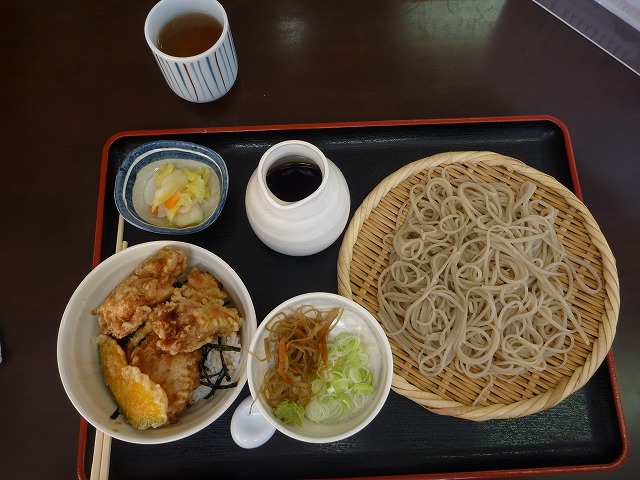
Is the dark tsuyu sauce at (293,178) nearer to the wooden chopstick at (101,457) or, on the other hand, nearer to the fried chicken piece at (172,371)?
the fried chicken piece at (172,371)

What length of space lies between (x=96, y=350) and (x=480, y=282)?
122 centimetres

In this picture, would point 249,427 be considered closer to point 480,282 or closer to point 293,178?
point 293,178

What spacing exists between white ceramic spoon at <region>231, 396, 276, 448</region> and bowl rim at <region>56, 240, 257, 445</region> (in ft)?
0.23

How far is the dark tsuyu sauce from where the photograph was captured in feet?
4.64

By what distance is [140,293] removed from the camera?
1350mm

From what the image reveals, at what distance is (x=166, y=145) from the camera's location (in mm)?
1648

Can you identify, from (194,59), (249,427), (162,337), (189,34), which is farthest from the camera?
(189,34)

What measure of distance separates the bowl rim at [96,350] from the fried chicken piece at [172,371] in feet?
0.22

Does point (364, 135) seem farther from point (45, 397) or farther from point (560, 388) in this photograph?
point (45, 397)

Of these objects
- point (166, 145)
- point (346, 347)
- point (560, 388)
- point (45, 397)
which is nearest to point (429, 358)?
point (346, 347)

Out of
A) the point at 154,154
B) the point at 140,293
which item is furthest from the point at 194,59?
the point at 140,293

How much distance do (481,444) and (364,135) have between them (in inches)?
44.4

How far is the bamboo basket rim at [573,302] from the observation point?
1447 millimetres

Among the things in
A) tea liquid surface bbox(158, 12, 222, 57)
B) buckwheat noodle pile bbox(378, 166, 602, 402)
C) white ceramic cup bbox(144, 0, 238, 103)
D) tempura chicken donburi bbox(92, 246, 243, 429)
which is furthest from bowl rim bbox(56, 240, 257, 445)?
tea liquid surface bbox(158, 12, 222, 57)
